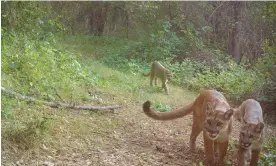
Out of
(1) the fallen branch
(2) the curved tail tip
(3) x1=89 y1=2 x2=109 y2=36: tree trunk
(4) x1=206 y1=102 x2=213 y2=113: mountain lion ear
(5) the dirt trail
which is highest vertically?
(3) x1=89 y1=2 x2=109 y2=36: tree trunk

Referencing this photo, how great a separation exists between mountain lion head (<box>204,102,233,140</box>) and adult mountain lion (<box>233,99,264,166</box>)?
6.5 inches

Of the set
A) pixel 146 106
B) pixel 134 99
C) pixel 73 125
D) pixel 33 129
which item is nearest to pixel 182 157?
pixel 146 106

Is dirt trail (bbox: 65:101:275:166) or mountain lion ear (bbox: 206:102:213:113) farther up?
mountain lion ear (bbox: 206:102:213:113)

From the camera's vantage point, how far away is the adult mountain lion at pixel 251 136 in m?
3.07

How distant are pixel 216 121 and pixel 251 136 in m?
0.32

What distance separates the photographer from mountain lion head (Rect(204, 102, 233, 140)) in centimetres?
313

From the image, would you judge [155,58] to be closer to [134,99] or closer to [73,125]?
[134,99]

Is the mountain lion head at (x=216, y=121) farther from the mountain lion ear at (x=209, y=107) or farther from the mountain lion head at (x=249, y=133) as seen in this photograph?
the mountain lion head at (x=249, y=133)

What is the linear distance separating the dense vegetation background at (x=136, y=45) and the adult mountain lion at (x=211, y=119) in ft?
5.01

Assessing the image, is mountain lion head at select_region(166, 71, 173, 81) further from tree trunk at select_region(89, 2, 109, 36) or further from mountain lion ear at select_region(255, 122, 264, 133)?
mountain lion ear at select_region(255, 122, 264, 133)

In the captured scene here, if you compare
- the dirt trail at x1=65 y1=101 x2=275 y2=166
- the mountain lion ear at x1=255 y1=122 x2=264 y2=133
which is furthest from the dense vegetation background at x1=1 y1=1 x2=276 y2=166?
the mountain lion ear at x1=255 y1=122 x2=264 y2=133

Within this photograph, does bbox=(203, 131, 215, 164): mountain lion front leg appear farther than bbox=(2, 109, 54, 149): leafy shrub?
Yes

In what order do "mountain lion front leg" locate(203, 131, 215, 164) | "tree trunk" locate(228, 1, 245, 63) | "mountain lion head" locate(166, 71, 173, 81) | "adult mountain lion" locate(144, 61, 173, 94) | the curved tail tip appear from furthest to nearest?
"tree trunk" locate(228, 1, 245, 63) → "mountain lion head" locate(166, 71, 173, 81) → "adult mountain lion" locate(144, 61, 173, 94) → the curved tail tip → "mountain lion front leg" locate(203, 131, 215, 164)

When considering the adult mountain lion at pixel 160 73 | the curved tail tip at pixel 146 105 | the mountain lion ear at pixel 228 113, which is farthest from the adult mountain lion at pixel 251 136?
the adult mountain lion at pixel 160 73
